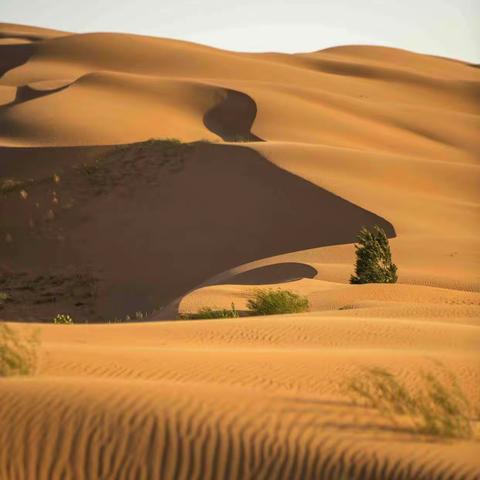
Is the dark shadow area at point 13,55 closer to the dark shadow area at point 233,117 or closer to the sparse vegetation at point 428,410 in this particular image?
the dark shadow area at point 233,117

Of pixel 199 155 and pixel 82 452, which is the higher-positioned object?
pixel 199 155

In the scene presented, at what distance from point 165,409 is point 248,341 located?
5.35 m

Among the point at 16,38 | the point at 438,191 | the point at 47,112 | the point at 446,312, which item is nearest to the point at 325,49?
the point at 16,38

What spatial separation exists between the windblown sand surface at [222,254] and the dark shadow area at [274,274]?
9 cm

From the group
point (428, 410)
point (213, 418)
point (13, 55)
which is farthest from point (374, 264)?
point (13, 55)

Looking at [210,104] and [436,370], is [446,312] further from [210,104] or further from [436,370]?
[210,104]

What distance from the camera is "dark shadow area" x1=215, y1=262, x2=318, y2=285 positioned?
22266 mm

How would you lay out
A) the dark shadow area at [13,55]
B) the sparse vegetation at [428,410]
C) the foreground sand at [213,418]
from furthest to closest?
the dark shadow area at [13,55], the sparse vegetation at [428,410], the foreground sand at [213,418]

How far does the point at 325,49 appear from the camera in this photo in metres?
101

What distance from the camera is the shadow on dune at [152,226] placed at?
26453 millimetres

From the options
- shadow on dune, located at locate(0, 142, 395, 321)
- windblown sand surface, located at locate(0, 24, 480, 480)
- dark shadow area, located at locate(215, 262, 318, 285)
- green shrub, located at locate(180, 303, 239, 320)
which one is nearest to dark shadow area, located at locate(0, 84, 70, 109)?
windblown sand surface, located at locate(0, 24, 480, 480)

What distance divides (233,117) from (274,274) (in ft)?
74.8

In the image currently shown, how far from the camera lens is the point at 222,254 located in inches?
1091

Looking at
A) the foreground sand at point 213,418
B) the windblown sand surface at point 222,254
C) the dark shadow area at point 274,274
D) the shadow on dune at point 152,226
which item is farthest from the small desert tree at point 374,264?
the foreground sand at point 213,418
